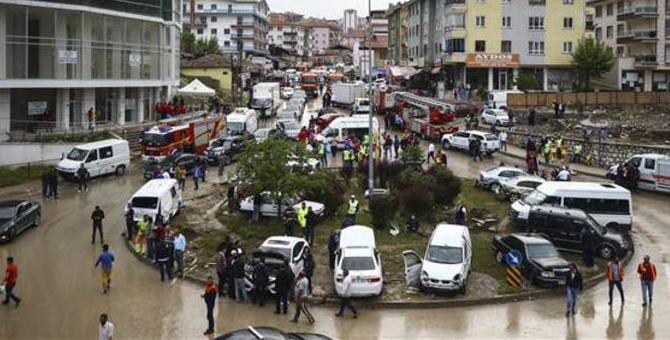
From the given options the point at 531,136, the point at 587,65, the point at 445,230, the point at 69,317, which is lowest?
the point at 69,317

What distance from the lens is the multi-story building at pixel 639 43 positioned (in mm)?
72625

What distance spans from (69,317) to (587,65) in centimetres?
6145

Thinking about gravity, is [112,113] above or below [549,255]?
above

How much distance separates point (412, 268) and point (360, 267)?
2151mm

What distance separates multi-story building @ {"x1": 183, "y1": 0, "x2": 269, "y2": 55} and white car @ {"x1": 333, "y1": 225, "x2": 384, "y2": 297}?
123 meters

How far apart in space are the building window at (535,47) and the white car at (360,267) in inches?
2242

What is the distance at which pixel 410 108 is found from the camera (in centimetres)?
5878

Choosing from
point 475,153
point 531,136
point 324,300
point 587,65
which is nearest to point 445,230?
point 324,300

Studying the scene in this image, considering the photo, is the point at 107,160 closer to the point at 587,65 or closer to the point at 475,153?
the point at 475,153

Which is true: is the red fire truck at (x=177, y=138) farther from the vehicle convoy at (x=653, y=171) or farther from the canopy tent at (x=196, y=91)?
the vehicle convoy at (x=653, y=171)

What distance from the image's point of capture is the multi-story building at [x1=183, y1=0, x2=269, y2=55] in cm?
14200

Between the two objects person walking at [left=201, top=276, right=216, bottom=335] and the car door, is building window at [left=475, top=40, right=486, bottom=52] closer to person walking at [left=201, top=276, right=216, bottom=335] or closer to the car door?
the car door

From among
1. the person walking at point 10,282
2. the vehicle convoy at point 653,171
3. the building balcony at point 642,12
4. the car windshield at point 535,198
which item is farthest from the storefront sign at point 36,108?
the building balcony at point 642,12

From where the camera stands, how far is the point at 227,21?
143 meters
